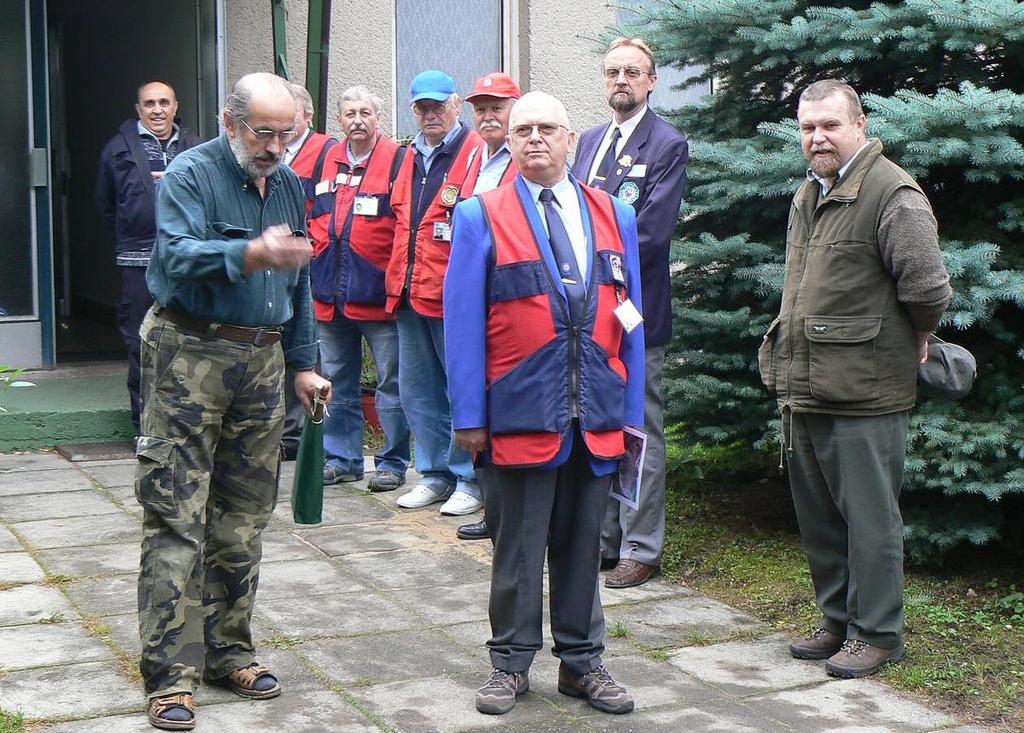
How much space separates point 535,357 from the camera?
4496 millimetres

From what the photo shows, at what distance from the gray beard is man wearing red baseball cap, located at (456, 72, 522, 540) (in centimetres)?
224

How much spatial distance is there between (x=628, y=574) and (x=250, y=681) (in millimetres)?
2011

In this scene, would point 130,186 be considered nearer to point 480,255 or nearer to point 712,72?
point 712,72

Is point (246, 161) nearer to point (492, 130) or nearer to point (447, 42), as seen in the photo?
point (492, 130)

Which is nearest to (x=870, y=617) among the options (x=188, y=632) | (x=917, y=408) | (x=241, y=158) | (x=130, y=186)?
(x=917, y=408)

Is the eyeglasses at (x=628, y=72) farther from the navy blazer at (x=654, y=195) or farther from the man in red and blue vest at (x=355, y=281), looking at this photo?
the man in red and blue vest at (x=355, y=281)

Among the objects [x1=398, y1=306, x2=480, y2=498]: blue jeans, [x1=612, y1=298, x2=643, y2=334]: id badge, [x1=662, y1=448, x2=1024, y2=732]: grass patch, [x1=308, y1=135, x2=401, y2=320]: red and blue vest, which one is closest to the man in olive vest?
[x1=662, y1=448, x2=1024, y2=732]: grass patch

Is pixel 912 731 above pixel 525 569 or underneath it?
underneath

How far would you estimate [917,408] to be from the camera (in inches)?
227

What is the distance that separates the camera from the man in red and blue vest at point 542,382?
4504 mm

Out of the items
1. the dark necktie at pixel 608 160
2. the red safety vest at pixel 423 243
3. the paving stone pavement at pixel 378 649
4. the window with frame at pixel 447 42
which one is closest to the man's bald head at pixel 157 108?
the red safety vest at pixel 423 243

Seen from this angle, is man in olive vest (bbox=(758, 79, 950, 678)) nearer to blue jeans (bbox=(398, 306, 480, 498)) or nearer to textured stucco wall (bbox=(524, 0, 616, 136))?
blue jeans (bbox=(398, 306, 480, 498))

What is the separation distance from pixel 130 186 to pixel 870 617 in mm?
5064

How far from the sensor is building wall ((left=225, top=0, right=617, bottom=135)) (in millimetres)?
10008
